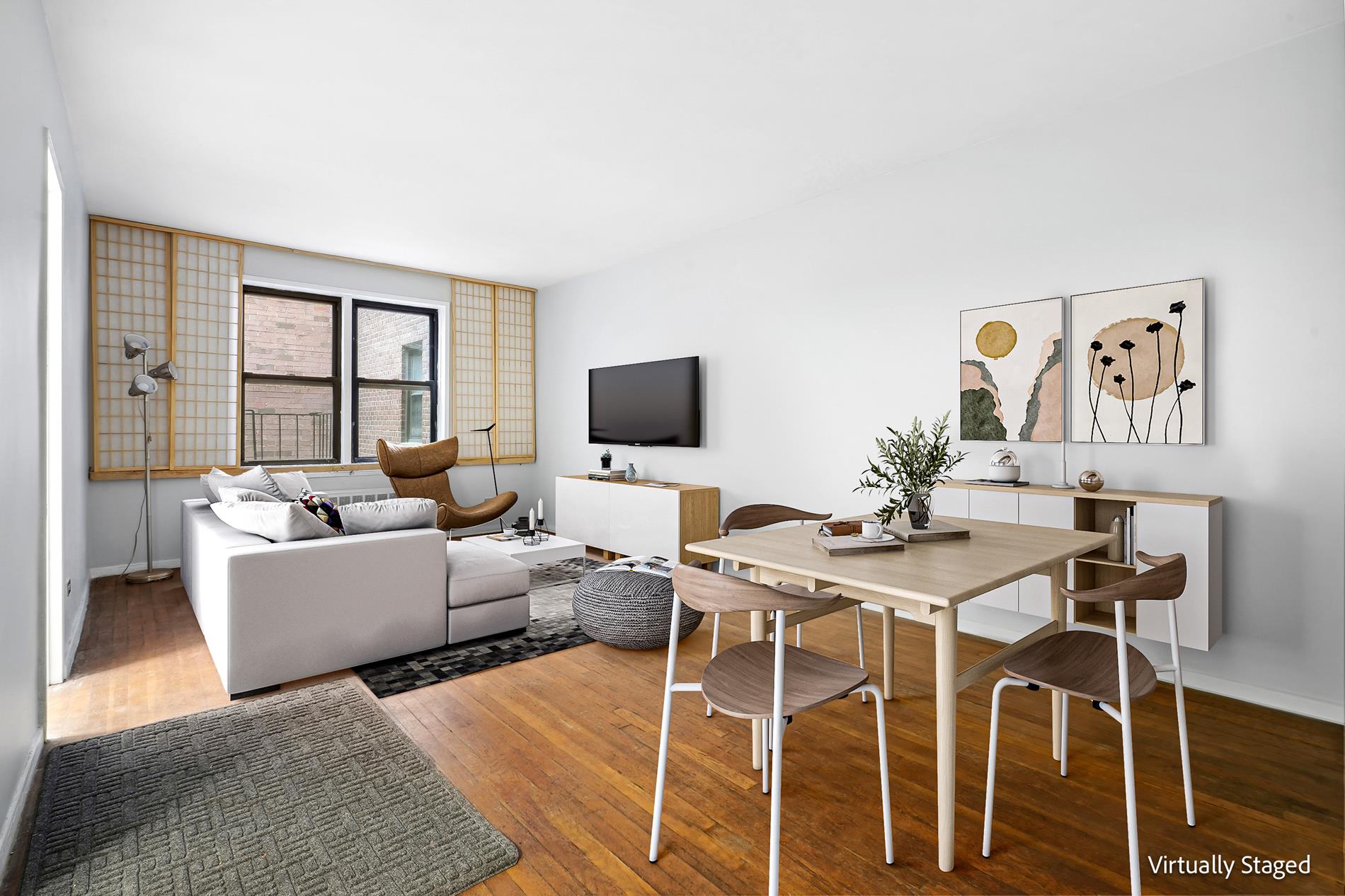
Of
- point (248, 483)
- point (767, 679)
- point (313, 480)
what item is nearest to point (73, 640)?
point (248, 483)

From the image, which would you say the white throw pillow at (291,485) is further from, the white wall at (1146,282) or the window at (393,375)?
the white wall at (1146,282)

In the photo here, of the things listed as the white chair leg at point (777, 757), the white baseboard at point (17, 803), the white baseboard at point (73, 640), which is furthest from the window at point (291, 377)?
the white chair leg at point (777, 757)

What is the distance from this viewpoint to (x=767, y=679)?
68.7 inches

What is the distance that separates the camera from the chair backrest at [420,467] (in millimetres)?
5777

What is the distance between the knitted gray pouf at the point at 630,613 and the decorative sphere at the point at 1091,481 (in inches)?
74.3

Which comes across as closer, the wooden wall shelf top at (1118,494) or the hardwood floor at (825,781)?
the hardwood floor at (825,781)

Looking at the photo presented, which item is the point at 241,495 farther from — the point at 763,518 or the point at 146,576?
the point at 763,518

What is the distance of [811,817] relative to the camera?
1.90 meters

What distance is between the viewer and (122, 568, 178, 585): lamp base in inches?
184

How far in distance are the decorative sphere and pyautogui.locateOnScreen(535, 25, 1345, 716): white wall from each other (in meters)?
0.25

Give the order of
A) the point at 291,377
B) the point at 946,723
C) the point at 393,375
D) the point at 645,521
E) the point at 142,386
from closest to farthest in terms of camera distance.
A: the point at 946,723 < the point at 142,386 < the point at 645,521 < the point at 291,377 < the point at 393,375

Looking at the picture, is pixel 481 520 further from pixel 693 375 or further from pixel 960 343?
pixel 960 343

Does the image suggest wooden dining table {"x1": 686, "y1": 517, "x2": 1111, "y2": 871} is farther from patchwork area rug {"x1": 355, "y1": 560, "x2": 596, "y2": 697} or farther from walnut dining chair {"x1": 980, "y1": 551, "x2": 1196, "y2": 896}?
patchwork area rug {"x1": 355, "y1": 560, "x2": 596, "y2": 697}

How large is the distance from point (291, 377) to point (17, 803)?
177 inches
